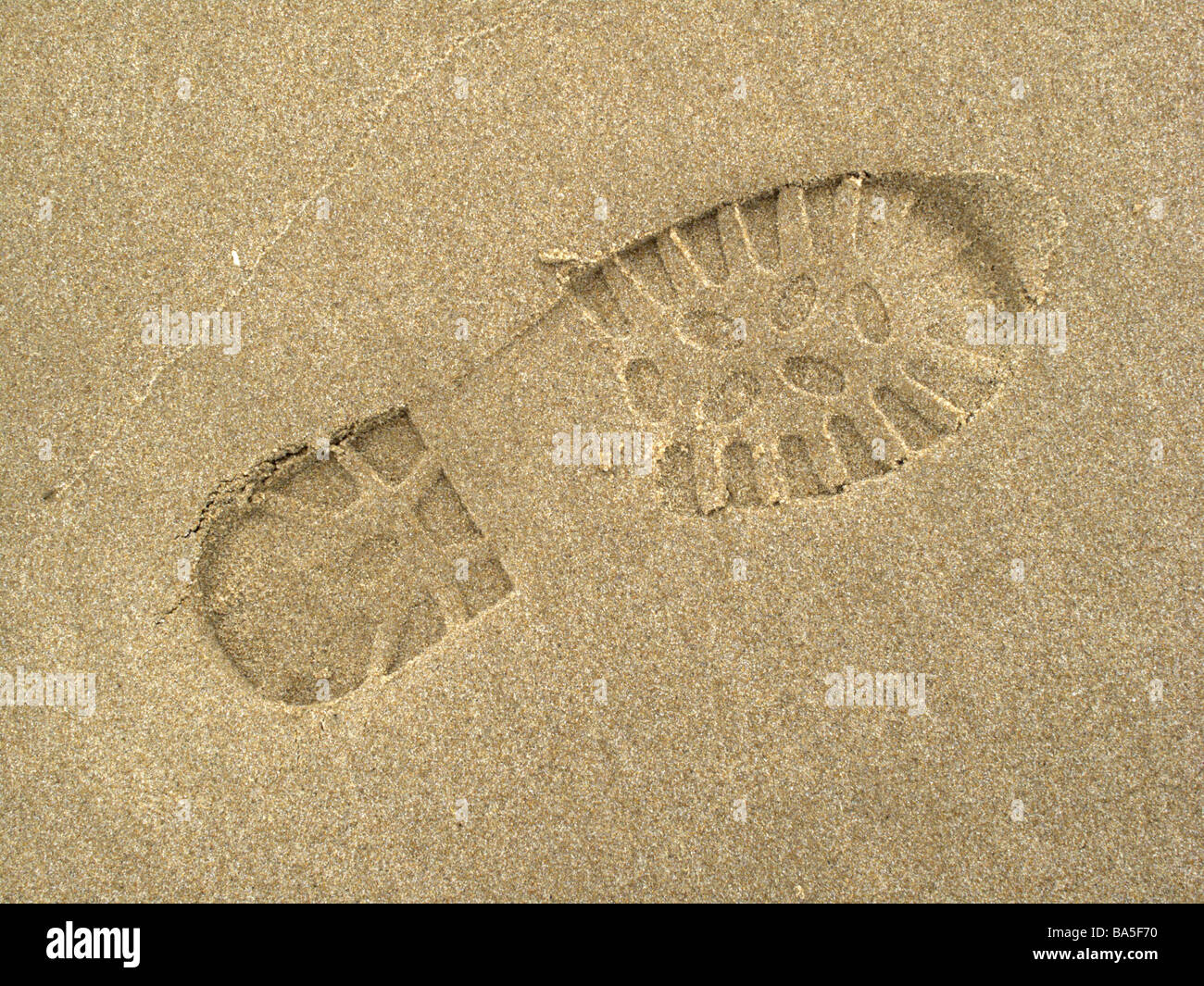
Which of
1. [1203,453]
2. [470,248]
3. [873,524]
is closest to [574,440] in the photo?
[470,248]

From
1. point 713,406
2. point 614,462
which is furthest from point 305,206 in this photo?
point 713,406

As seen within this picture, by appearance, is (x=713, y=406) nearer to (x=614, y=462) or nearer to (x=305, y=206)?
(x=614, y=462)

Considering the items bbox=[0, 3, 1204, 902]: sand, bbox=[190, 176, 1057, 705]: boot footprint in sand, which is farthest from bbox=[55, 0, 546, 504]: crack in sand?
bbox=[190, 176, 1057, 705]: boot footprint in sand

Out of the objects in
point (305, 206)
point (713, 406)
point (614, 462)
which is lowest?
point (614, 462)

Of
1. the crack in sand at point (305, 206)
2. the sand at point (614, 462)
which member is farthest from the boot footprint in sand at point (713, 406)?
the crack in sand at point (305, 206)

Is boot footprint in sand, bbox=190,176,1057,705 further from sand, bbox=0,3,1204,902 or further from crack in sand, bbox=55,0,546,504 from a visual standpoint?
crack in sand, bbox=55,0,546,504

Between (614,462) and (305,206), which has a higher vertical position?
(305,206)

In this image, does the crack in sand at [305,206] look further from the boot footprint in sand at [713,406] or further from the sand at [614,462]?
the boot footprint in sand at [713,406]

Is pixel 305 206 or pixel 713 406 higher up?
pixel 305 206

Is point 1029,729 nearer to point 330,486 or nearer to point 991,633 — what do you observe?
point 991,633
